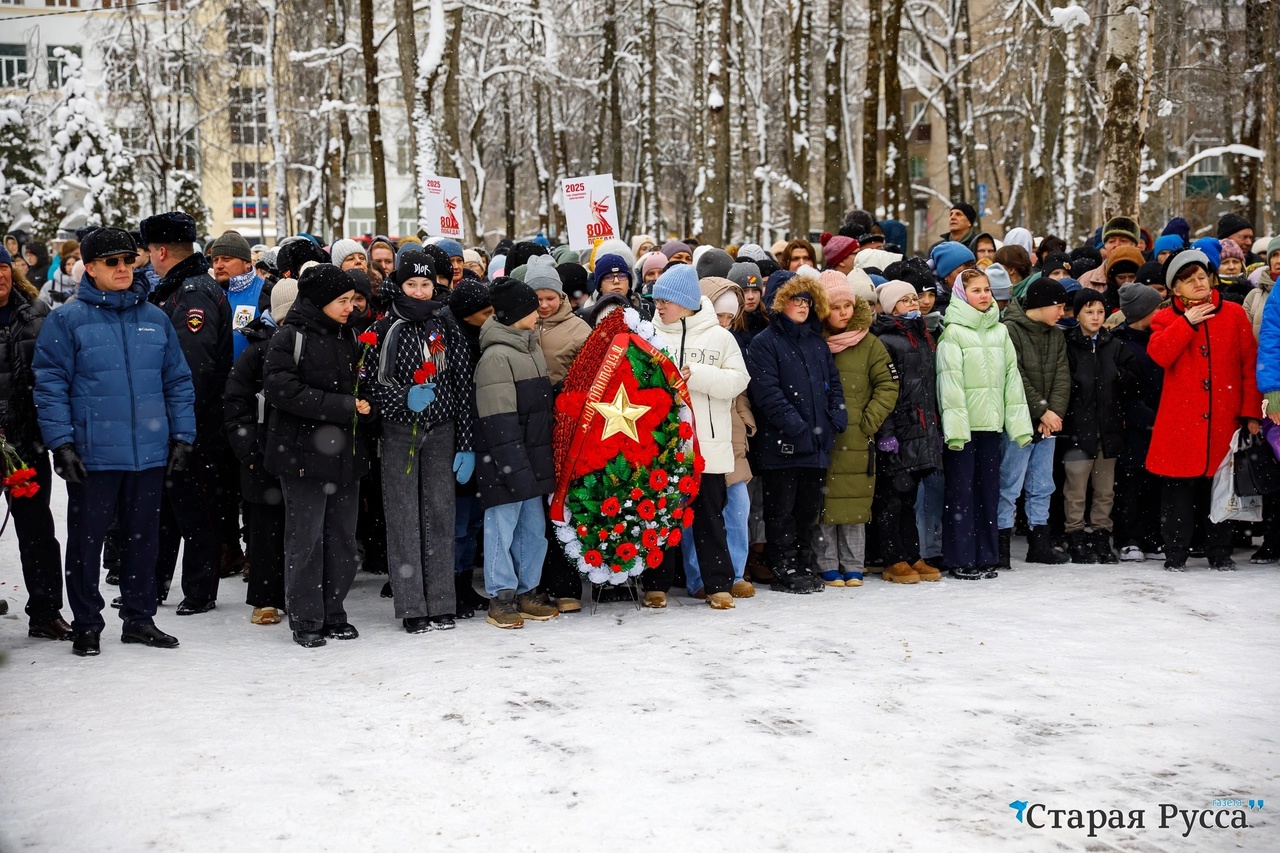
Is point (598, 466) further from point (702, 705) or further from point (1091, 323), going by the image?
point (1091, 323)

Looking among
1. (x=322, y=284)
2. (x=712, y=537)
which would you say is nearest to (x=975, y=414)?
(x=712, y=537)

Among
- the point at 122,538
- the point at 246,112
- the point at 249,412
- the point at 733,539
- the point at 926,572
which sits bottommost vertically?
the point at 926,572

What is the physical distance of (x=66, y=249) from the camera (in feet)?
49.4

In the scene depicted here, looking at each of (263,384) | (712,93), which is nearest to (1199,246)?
(263,384)

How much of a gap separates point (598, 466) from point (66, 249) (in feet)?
32.8

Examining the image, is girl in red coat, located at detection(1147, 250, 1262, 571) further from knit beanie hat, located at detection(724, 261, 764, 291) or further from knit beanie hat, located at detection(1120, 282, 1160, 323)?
knit beanie hat, located at detection(724, 261, 764, 291)

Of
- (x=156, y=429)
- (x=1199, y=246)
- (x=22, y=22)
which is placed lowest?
(x=156, y=429)

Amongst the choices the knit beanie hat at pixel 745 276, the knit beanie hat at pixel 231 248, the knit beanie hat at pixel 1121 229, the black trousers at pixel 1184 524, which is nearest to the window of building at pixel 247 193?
the knit beanie hat at pixel 1121 229

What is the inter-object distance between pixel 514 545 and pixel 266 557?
155 cm

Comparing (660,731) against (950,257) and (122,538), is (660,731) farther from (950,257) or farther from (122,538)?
(950,257)

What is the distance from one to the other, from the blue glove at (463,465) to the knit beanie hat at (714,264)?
117 inches

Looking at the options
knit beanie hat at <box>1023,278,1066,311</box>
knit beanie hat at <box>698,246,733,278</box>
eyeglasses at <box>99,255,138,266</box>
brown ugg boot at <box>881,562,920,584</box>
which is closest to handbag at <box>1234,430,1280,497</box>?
knit beanie hat at <box>1023,278,1066,311</box>

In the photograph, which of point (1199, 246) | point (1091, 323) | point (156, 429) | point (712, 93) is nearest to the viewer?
point (156, 429)

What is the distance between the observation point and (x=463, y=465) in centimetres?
761
